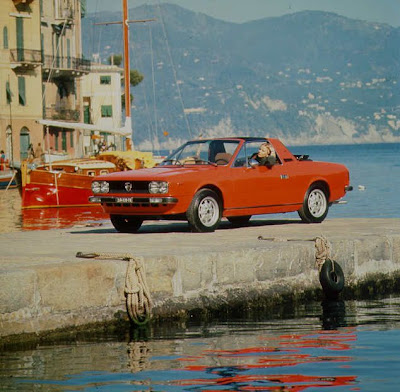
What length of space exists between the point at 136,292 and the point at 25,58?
212 ft

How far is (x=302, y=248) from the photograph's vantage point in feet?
47.3

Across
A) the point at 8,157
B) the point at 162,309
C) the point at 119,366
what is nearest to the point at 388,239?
the point at 162,309

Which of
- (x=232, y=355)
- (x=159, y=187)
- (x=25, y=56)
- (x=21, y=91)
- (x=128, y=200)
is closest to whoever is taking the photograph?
(x=232, y=355)

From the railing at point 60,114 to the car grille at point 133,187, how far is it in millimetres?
62491

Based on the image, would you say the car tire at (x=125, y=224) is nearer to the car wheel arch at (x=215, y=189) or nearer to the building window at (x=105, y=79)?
the car wheel arch at (x=215, y=189)

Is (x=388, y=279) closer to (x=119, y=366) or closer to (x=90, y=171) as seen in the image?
(x=119, y=366)

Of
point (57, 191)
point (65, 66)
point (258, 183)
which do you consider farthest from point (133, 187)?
point (65, 66)

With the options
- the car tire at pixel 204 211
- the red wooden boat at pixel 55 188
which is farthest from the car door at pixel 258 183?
the red wooden boat at pixel 55 188

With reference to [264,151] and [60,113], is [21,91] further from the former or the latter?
[264,151]

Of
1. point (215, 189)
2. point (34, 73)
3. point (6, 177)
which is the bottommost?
point (215, 189)

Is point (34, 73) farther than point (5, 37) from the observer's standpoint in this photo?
Yes

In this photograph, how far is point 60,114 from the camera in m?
82.4

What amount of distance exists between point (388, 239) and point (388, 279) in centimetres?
52

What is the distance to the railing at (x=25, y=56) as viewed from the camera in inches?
2950
